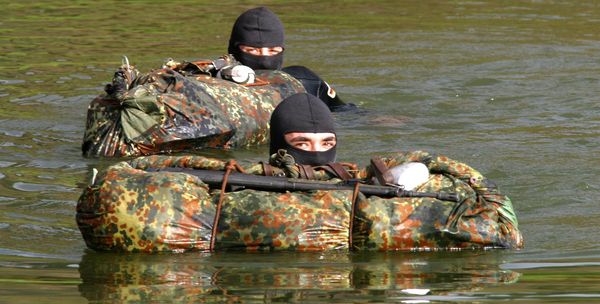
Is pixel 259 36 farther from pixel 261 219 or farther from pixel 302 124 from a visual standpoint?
pixel 261 219

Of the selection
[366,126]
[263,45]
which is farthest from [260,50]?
[366,126]

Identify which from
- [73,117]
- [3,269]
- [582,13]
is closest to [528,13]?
[582,13]

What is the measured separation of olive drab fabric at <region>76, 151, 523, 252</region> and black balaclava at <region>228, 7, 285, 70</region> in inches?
188

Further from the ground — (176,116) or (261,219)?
(261,219)

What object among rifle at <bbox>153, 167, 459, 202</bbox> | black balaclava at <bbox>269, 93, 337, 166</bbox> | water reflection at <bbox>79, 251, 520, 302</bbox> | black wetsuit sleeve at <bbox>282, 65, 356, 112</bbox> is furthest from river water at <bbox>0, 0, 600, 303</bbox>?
black balaclava at <bbox>269, 93, 337, 166</bbox>

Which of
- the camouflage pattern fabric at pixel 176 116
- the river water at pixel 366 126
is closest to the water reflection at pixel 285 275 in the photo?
the river water at pixel 366 126

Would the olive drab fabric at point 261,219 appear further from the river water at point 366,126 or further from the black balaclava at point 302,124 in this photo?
the black balaclava at point 302,124

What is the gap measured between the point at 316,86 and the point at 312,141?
402 cm

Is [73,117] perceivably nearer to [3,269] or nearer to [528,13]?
[3,269]

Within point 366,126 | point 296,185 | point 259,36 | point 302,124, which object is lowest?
point 366,126

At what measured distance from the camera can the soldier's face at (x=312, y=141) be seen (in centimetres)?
804

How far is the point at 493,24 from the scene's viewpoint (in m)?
17.7

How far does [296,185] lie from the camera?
24.6 ft

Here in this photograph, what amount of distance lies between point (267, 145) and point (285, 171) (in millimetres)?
3610
